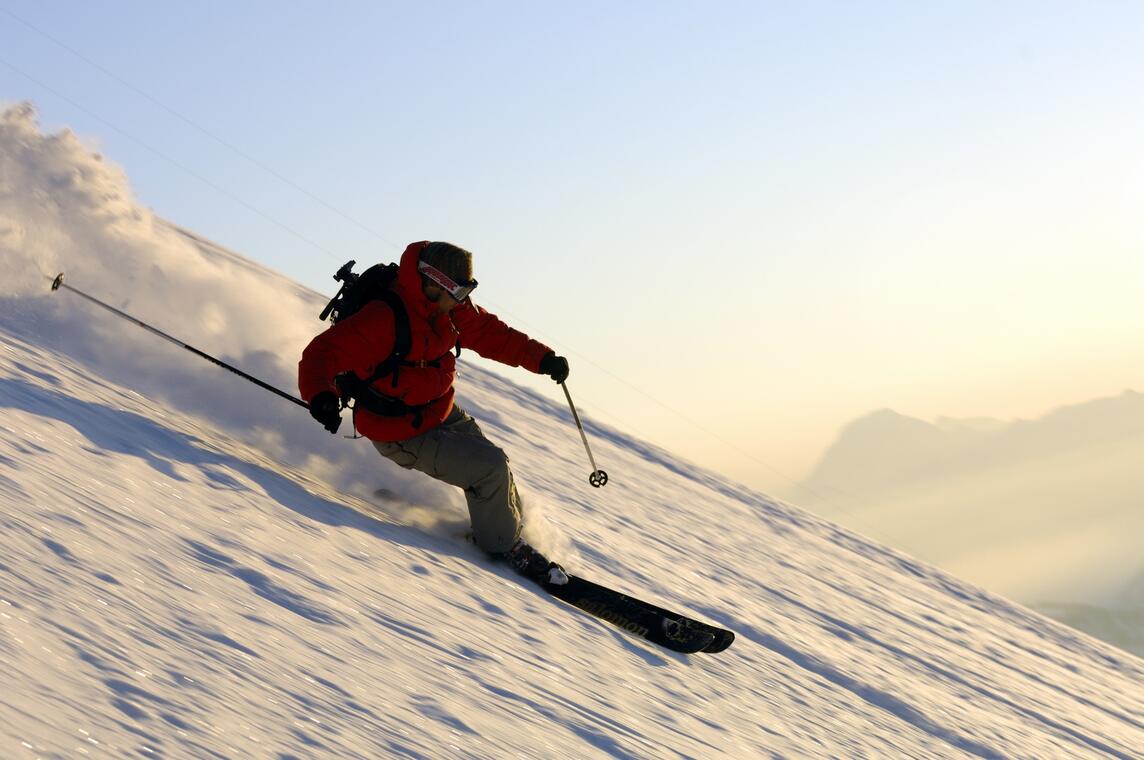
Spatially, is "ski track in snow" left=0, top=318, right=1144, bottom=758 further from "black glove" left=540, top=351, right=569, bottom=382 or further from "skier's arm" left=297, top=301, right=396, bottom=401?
"black glove" left=540, top=351, right=569, bottom=382

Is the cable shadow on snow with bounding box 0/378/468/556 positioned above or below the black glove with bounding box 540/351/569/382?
below

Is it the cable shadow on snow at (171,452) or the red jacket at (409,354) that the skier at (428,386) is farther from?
the cable shadow on snow at (171,452)

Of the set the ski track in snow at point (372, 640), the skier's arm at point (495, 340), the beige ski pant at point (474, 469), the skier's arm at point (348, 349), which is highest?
the skier's arm at point (495, 340)

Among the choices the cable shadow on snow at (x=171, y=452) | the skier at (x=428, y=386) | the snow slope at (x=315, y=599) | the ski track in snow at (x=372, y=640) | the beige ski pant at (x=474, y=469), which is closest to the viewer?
the ski track in snow at (x=372, y=640)

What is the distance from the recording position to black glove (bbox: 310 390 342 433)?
5.80 meters

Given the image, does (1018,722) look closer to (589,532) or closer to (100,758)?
(589,532)

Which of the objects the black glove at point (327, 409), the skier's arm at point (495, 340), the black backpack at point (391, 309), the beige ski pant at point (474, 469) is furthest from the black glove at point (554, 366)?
the black glove at point (327, 409)

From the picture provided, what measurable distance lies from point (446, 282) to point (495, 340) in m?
0.90

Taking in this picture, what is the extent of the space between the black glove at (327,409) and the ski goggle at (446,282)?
873 millimetres

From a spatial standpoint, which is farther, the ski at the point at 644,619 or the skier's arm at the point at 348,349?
the ski at the point at 644,619

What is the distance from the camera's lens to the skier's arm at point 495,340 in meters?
7.00

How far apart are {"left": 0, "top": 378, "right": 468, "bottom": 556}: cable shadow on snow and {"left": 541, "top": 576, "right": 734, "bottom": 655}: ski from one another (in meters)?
0.69

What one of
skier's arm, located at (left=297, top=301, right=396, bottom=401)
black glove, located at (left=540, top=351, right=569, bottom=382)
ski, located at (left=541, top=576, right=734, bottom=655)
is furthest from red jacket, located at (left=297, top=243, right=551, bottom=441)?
ski, located at (left=541, top=576, right=734, bottom=655)

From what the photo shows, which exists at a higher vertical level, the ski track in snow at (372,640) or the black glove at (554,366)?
the black glove at (554,366)
